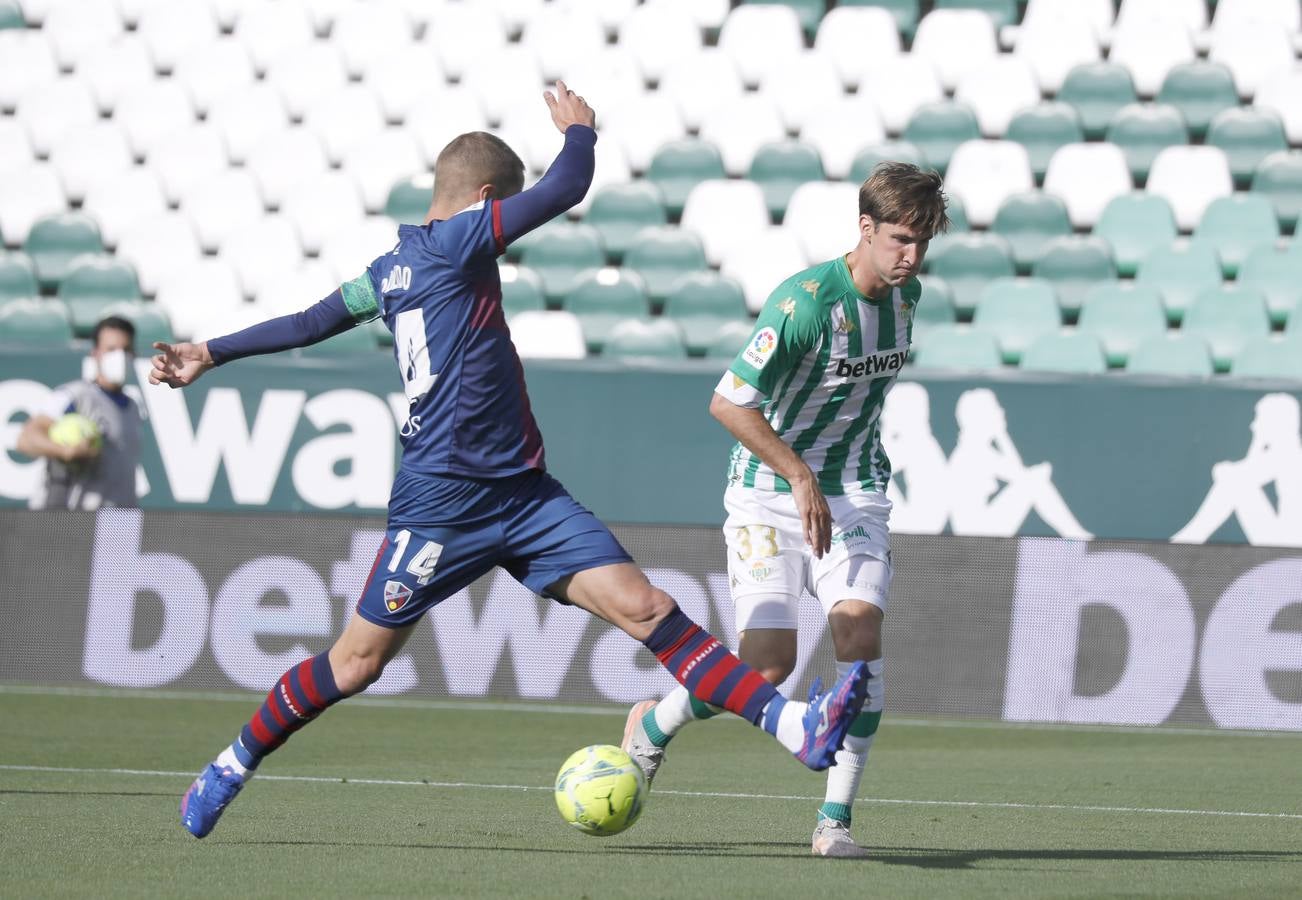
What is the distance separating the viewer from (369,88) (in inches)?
657

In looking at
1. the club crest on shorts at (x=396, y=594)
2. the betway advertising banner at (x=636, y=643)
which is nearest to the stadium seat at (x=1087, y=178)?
the betway advertising banner at (x=636, y=643)

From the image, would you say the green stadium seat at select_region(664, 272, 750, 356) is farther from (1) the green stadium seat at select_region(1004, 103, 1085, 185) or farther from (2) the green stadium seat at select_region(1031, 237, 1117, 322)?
(1) the green stadium seat at select_region(1004, 103, 1085, 185)

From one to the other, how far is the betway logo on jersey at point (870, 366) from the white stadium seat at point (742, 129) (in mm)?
9868

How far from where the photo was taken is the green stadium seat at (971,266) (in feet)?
46.3

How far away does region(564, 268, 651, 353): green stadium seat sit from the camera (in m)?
14.0

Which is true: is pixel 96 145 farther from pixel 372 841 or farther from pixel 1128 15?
pixel 372 841

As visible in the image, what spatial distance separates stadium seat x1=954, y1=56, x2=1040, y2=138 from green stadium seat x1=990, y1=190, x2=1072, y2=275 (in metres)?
1.14

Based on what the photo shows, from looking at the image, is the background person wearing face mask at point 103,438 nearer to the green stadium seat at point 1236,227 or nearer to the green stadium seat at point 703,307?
the green stadium seat at point 703,307

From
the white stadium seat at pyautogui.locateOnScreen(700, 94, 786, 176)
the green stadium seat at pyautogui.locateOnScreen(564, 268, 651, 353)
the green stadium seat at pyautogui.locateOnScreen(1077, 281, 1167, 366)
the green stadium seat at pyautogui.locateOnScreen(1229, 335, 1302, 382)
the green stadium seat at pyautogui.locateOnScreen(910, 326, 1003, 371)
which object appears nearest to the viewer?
the green stadium seat at pyautogui.locateOnScreen(1229, 335, 1302, 382)

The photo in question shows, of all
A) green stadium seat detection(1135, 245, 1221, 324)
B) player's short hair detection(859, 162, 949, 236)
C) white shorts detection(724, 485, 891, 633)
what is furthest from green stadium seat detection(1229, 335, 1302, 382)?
player's short hair detection(859, 162, 949, 236)

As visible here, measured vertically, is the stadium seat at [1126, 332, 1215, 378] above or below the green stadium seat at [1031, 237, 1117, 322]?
below

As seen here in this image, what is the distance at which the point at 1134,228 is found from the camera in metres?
14.2

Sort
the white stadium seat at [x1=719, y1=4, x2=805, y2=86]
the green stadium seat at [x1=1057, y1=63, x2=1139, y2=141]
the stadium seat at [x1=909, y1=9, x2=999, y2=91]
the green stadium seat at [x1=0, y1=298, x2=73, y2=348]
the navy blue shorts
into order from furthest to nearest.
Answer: the white stadium seat at [x1=719, y1=4, x2=805, y2=86] < the stadium seat at [x1=909, y1=9, x2=999, y2=91] < the green stadium seat at [x1=1057, y1=63, x2=1139, y2=141] < the green stadium seat at [x1=0, y1=298, x2=73, y2=348] < the navy blue shorts

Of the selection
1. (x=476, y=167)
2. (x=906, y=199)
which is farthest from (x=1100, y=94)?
(x=476, y=167)
